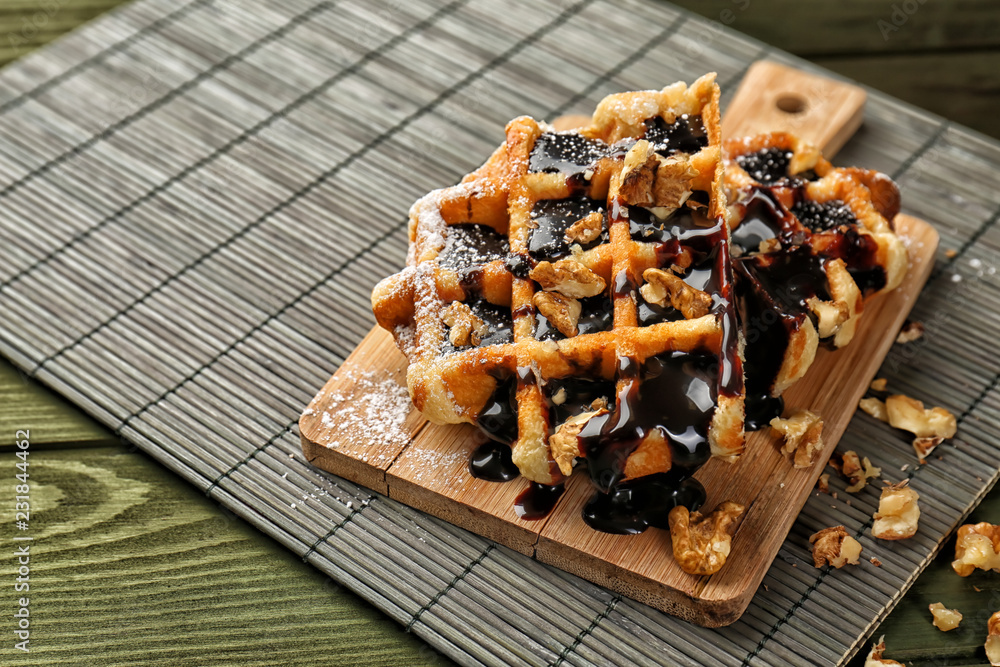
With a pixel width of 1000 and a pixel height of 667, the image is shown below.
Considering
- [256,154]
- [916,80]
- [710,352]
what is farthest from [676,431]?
[916,80]

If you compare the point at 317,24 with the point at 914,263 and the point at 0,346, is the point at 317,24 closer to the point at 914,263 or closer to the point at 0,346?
the point at 0,346

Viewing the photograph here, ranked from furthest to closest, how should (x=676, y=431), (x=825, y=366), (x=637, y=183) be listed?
(x=825, y=366) < (x=637, y=183) < (x=676, y=431)

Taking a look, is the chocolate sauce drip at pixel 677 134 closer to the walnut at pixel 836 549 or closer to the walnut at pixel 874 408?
the walnut at pixel 874 408

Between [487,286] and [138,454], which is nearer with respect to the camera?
[487,286]

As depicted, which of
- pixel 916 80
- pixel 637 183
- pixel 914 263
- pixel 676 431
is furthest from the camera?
pixel 916 80

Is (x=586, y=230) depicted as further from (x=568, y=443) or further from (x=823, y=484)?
(x=823, y=484)

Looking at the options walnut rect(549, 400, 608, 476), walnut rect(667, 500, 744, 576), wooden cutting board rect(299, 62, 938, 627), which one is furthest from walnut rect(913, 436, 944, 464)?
walnut rect(549, 400, 608, 476)

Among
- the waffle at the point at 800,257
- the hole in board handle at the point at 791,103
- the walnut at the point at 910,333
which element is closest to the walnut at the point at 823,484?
the waffle at the point at 800,257
